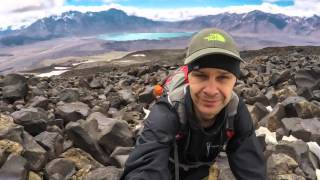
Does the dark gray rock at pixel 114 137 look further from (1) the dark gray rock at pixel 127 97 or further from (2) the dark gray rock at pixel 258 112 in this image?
(1) the dark gray rock at pixel 127 97

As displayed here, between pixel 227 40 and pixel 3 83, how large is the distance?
8575 millimetres

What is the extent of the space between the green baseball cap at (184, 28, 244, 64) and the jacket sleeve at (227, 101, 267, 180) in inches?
24.1

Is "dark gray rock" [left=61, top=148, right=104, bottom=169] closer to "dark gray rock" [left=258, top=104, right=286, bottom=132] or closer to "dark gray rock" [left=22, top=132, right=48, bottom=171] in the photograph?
"dark gray rock" [left=22, top=132, right=48, bottom=171]

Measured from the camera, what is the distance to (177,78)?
3941 mm

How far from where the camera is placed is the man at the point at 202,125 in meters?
3.31

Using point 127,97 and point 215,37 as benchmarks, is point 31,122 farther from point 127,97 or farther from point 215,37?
point 127,97

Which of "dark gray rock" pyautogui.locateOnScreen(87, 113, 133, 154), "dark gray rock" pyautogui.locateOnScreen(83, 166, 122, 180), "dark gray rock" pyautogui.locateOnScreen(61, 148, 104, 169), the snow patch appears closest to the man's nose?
"dark gray rock" pyautogui.locateOnScreen(83, 166, 122, 180)

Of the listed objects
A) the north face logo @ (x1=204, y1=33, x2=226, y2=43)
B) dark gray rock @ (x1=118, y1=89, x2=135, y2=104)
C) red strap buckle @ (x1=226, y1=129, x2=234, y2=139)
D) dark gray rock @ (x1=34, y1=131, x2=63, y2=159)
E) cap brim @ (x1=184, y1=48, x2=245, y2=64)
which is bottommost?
dark gray rock @ (x1=118, y1=89, x2=135, y2=104)

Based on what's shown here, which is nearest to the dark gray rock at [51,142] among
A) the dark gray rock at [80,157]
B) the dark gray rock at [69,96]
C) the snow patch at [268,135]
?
the dark gray rock at [80,157]

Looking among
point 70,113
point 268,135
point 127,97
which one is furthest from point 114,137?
point 127,97

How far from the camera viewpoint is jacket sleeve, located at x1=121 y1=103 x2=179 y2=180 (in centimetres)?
323

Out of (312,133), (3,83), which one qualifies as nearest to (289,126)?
(312,133)

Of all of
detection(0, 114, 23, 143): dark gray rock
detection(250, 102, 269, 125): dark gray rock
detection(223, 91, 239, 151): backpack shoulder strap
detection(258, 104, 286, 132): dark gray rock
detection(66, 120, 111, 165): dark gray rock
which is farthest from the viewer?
detection(250, 102, 269, 125): dark gray rock

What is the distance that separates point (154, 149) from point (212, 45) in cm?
86
